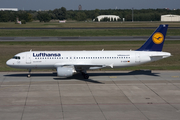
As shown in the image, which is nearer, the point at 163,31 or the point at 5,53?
the point at 163,31

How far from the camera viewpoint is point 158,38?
3725 centimetres

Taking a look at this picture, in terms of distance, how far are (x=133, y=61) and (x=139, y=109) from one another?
13339 mm

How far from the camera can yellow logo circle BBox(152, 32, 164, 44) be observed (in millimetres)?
37188

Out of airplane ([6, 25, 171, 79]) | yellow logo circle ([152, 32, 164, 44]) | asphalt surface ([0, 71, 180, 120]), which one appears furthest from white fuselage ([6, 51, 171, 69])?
asphalt surface ([0, 71, 180, 120])

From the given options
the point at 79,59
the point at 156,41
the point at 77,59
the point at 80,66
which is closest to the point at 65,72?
the point at 80,66

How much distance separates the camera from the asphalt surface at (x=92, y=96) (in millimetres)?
22422

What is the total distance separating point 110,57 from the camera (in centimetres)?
3609

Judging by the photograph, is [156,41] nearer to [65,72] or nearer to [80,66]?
[80,66]

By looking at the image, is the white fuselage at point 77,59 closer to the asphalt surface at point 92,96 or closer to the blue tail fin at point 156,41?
the blue tail fin at point 156,41

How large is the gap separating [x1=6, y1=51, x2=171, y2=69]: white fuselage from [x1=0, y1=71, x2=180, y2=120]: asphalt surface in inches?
77.3

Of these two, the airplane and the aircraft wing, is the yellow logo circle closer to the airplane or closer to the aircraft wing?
the airplane

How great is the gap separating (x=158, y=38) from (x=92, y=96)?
14791 mm

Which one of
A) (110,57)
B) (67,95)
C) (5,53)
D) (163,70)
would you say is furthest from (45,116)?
(5,53)

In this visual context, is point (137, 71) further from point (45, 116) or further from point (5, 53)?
point (5, 53)
